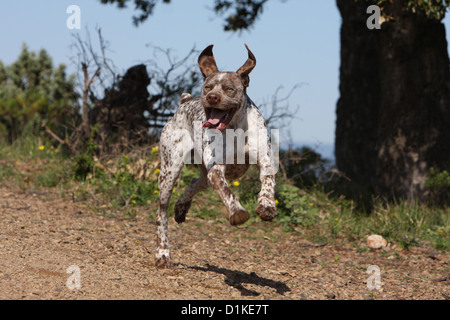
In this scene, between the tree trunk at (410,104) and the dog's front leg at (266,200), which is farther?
the tree trunk at (410,104)

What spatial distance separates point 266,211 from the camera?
13.6 feet

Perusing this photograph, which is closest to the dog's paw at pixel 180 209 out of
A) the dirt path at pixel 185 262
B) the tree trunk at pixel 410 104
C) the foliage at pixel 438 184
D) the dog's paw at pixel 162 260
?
the dog's paw at pixel 162 260

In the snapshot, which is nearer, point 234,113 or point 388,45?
point 234,113

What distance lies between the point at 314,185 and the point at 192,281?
4.93 meters

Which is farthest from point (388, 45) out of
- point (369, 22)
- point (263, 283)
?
point (263, 283)

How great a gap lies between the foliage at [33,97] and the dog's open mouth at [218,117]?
735 centimetres

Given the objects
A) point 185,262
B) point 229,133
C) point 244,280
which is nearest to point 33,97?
point 185,262

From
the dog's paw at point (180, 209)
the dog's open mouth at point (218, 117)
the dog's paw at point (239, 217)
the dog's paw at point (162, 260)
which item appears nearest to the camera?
the dog's paw at point (239, 217)

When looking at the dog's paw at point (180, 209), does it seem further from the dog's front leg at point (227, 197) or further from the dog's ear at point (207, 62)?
the dog's ear at point (207, 62)

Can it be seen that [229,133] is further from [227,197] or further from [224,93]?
[227,197]

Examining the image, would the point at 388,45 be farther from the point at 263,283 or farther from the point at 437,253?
the point at 263,283

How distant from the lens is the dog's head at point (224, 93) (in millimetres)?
4426

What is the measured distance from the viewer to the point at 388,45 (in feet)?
33.0

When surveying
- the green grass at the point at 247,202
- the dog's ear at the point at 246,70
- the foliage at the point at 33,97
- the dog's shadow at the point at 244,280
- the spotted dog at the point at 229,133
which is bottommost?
the dog's shadow at the point at 244,280
